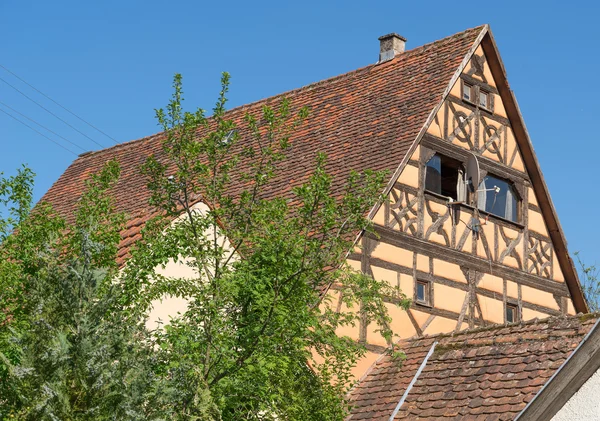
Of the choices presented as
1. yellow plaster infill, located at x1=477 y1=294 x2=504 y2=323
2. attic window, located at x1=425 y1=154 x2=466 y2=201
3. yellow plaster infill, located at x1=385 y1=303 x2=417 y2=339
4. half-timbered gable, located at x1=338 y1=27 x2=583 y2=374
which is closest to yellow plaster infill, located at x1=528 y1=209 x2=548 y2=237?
half-timbered gable, located at x1=338 y1=27 x2=583 y2=374

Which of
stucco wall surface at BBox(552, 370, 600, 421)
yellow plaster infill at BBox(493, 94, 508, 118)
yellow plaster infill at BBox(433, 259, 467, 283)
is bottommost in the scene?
stucco wall surface at BBox(552, 370, 600, 421)

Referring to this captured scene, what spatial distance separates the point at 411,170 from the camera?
18.8m

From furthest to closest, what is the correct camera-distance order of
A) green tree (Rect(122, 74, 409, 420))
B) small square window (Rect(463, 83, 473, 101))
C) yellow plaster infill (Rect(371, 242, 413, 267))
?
1. small square window (Rect(463, 83, 473, 101))
2. yellow plaster infill (Rect(371, 242, 413, 267))
3. green tree (Rect(122, 74, 409, 420))

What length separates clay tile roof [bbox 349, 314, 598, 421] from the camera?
44.2ft

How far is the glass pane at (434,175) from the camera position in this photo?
19266 mm

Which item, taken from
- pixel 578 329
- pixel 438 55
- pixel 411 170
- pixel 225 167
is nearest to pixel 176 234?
pixel 225 167

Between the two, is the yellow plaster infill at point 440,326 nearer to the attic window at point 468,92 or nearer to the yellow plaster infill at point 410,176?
the yellow plaster infill at point 410,176

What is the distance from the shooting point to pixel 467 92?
20328mm

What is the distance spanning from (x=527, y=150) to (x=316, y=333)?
34.4 ft

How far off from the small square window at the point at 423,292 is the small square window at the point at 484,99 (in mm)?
3879

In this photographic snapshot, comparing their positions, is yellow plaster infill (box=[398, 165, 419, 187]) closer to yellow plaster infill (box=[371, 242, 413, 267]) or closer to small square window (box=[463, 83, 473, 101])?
yellow plaster infill (box=[371, 242, 413, 267])

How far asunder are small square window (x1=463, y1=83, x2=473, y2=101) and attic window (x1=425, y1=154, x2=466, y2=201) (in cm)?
127

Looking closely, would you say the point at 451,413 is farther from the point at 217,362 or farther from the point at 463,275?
the point at 463,275

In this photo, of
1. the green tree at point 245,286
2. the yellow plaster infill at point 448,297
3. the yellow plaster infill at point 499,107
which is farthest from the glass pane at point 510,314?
the green tree at point 245,286
